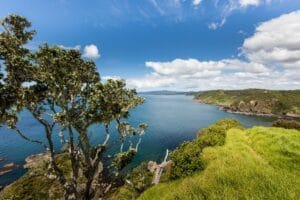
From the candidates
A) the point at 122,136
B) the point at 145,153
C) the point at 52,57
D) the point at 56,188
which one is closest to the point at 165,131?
the point at 145,153

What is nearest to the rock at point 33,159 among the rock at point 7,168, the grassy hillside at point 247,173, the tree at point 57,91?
the rock at point 7,168

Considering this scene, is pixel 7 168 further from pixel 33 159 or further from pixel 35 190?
pixel 35 190

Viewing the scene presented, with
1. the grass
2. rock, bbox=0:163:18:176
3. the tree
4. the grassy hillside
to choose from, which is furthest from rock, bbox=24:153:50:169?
the grassy hillside

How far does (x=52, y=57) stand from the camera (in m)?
22.2

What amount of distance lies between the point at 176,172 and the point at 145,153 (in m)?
62.6

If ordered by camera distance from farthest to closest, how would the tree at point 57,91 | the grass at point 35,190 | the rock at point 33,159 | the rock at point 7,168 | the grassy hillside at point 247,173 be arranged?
the rock at point 33,159 → the rock at point 7,168 → the grass at point 35,190 → the tree at point 57,91 → the grassy hillside at point 247,173

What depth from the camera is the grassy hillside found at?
38.7ft

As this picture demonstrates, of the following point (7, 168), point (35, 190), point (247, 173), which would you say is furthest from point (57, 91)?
point (7, 168)

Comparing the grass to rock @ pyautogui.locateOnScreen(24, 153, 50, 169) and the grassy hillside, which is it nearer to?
rock @ pyautogui.locateOnScreen(24, 153, 50, 169)

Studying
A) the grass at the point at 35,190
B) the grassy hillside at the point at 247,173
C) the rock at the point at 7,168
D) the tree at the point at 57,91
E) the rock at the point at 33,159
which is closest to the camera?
the grassy hillside at the point at 247,173

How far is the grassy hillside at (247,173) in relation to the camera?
465 inches

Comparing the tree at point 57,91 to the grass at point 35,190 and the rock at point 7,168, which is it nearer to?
the grass at point 35,190

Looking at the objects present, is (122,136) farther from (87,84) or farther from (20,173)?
(20,173)

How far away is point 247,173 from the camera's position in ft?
46.3
